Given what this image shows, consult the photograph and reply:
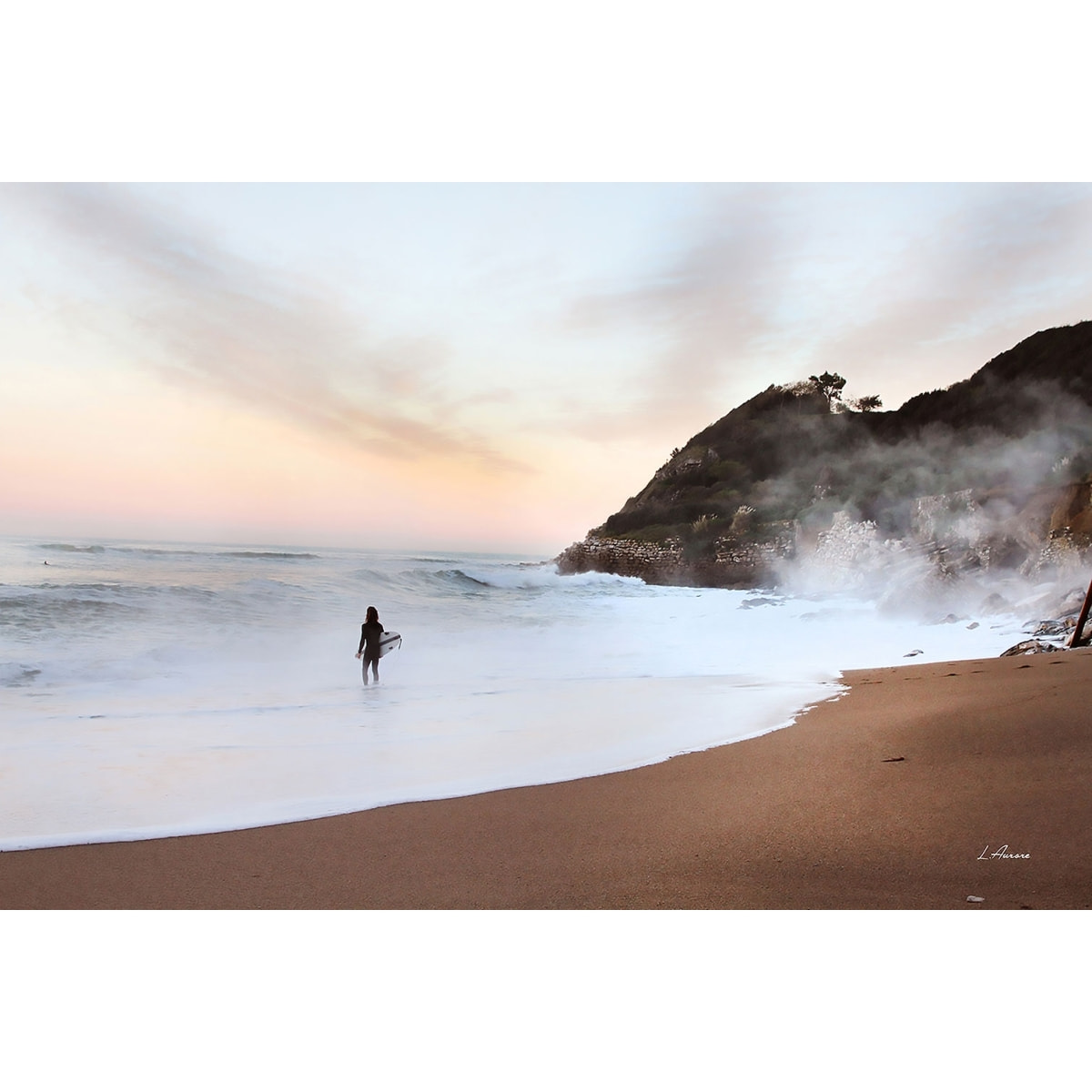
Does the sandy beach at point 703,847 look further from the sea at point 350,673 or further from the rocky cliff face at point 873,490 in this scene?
the rocky cliff face at point 873,490

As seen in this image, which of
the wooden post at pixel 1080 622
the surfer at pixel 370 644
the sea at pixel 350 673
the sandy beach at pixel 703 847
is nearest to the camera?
the sandy beach at pixel 703 847

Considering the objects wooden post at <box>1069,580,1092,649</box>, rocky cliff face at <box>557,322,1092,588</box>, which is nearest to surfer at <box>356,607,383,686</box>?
rocky cliff face at <box>557,322,1092,588</box>

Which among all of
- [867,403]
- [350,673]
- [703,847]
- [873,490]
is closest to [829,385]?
[867,403]

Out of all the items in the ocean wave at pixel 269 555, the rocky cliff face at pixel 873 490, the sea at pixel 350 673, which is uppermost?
the rocky cliff face at pixel 873 490

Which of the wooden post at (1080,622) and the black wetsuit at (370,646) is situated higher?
the wooden post at (1080,622)

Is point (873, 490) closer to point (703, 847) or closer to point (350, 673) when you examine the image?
point (703, 847)

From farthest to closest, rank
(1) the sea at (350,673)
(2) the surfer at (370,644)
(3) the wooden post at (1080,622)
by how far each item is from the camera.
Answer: (2) the surfer at (370,644) → (3) the wooden post at (1080,622) → (1) the sea at (350,673)

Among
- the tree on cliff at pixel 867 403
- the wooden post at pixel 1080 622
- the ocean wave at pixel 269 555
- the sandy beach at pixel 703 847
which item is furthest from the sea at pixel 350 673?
the tree on cliff at pixel 867 403
